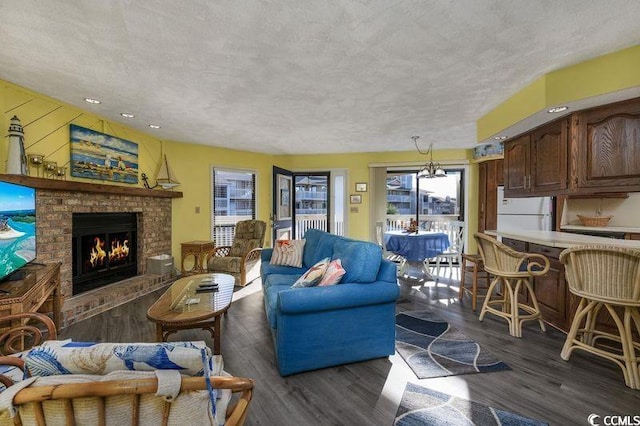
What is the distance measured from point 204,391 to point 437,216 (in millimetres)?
6061

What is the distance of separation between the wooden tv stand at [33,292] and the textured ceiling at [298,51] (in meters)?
1.75

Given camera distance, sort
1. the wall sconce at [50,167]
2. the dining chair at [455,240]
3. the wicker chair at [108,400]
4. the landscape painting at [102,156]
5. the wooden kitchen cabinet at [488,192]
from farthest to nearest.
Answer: the wooden kitchen cabinet at [488,192]
the dining chair at [455,240]
the landscape painting at [102,156]
the wall sconce at [50,167]
the wicker chair at [108,400]

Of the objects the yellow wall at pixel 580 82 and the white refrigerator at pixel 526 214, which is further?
the white refrigerator at pixel 526 214

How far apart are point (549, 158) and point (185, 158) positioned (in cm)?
530

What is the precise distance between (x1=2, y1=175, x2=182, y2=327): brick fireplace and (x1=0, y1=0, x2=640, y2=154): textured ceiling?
1.00 metres

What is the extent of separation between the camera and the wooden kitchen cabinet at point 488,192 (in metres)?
5.31

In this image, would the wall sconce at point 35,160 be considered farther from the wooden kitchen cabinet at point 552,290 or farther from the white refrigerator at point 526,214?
the white refrigerator at point 526,214

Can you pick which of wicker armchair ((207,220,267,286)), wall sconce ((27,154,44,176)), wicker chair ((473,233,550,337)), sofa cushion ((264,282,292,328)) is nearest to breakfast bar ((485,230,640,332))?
wicker chair ((473,233,550,337))

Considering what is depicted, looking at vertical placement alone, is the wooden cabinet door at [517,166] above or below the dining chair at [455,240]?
above

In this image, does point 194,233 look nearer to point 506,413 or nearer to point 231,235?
point 231,235

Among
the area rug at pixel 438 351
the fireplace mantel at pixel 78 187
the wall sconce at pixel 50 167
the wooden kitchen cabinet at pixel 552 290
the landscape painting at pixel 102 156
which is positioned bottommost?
the area rug at pixel 438 351

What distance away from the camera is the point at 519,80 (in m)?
2.58

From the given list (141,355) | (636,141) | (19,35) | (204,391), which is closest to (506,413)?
(204,391)

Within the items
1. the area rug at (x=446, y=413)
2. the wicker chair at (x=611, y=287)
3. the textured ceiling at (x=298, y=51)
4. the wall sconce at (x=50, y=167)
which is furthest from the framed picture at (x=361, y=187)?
the wall sconce at (x=50, y=167)
